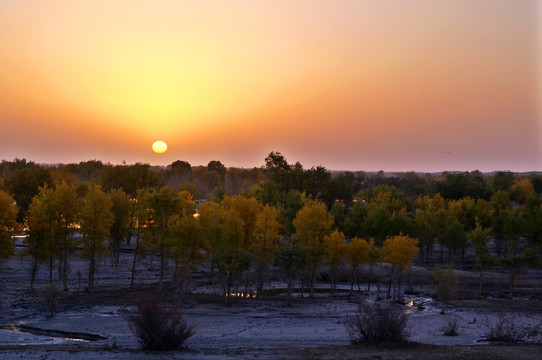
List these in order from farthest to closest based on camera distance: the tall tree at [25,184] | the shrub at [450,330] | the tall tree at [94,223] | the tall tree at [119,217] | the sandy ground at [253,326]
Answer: the tall tree at [25,184] → the tall tree at [119,217] → the tall tree at [94,223] → the shrub at [450,330] → the sandy ground at [253,326]

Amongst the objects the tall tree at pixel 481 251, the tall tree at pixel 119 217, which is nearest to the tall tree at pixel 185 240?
the tall tree at pixel 119 217

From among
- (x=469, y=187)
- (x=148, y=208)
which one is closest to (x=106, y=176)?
(x=148, y=208)

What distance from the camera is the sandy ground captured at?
92.7ft

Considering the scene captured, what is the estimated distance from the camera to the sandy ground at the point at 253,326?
92.7ft

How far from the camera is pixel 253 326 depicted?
40875 millimetres

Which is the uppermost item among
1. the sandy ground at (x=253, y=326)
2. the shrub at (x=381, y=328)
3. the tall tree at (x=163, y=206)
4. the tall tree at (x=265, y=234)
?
the tall tree at (x=163, y=206)

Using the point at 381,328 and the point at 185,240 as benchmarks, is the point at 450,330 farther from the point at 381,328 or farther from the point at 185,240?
the point at 185,240

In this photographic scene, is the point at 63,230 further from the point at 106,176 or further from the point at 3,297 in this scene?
the point at 106,176

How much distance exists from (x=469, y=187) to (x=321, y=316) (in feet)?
284

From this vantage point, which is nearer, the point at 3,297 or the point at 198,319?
the point at 198,319

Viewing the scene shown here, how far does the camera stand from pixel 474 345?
32.6 m

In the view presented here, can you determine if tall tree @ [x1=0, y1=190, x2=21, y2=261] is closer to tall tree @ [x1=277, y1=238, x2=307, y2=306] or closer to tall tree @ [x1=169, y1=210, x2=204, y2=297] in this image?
tall tree @ [x1=169, y1=210, x2=204, y2=297]

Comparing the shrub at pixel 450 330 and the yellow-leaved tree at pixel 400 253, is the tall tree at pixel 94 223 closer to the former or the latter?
the yellow-leaved tree at pixel 400 253

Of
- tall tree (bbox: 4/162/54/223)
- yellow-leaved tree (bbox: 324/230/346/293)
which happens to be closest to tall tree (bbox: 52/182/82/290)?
yellow-leaved tree (bbox: 324/230/346/293)
